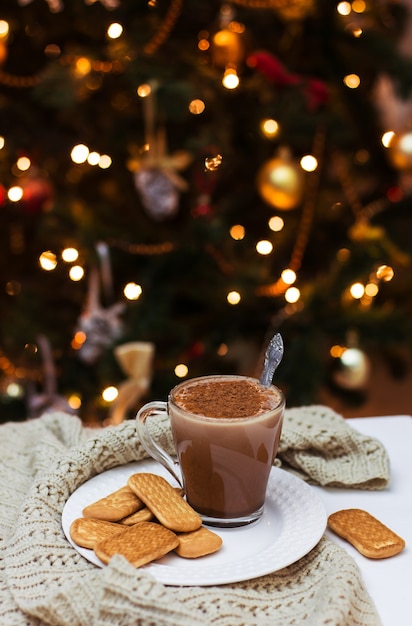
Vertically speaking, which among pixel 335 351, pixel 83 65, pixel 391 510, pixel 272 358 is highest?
pixel 83 65

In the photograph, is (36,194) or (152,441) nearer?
(152,441)

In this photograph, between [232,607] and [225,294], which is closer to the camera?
[232,607]

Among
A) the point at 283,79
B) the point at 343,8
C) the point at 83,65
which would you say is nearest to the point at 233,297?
the point at 283,79

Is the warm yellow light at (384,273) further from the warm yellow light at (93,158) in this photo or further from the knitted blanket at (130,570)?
the knitted blanket at (130,570)

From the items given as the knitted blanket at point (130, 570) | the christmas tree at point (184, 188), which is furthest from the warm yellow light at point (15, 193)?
the knitted blanket at point (130, 570)

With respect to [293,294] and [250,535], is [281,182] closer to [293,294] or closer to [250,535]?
[293,294]

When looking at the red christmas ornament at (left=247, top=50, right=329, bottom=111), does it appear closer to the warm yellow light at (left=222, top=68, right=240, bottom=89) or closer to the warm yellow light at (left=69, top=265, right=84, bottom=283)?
the warm yellow light at (left=222, top=68, right=240, bottom=89)

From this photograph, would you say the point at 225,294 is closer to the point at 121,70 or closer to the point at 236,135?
the point at 236,135

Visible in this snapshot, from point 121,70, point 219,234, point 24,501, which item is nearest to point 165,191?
point 219,234
